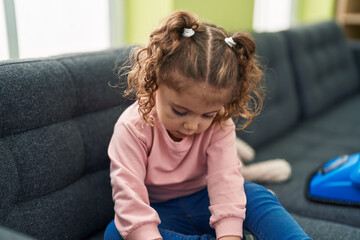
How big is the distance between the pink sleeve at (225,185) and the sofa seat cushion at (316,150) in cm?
44

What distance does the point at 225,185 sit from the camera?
1.05m

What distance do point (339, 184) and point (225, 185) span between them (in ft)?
1.77

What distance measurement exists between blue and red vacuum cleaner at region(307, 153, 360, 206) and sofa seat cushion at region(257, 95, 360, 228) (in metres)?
0.03

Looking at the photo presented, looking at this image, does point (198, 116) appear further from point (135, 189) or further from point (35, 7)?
point (35, 7)

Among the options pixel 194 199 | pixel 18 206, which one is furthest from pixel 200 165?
pixel 18 206


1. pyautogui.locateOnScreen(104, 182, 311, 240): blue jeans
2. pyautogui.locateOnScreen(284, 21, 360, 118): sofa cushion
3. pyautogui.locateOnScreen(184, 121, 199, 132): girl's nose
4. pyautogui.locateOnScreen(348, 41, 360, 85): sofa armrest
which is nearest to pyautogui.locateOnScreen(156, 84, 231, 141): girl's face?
pyautogui.locateOnScreen(184, 121, 199, 132): girl's nose

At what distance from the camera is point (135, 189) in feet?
3.19

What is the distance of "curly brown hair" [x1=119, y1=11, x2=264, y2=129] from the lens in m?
0.92

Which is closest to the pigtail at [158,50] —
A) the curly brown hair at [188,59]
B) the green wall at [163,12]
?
the curly brown hair at [188,59]

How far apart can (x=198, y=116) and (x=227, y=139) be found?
0.19 meters

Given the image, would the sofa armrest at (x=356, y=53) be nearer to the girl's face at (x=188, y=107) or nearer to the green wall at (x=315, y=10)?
the green wall at (x=315, y=10)

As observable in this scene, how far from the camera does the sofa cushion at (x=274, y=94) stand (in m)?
1.83

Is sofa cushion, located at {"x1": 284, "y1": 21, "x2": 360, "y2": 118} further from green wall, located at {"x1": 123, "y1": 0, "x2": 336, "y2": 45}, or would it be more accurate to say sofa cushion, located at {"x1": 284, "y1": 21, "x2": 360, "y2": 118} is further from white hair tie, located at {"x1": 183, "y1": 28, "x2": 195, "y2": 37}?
white hair tie, located at {"x1": 183, "y1": 28, "x2": 195, "y2": 37}

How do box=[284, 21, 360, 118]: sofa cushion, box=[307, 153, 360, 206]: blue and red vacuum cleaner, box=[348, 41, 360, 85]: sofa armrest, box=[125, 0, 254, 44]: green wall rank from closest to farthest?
1. box=[307, 153, 360, 206]: blue and red vacuum cleaner
2. box=[125, 0, 254, 44]: green wall
3. box=[284, 21, 360, 118]: sofa cushion
4. box=[348, 41, 360, 85]: sofa armrest
